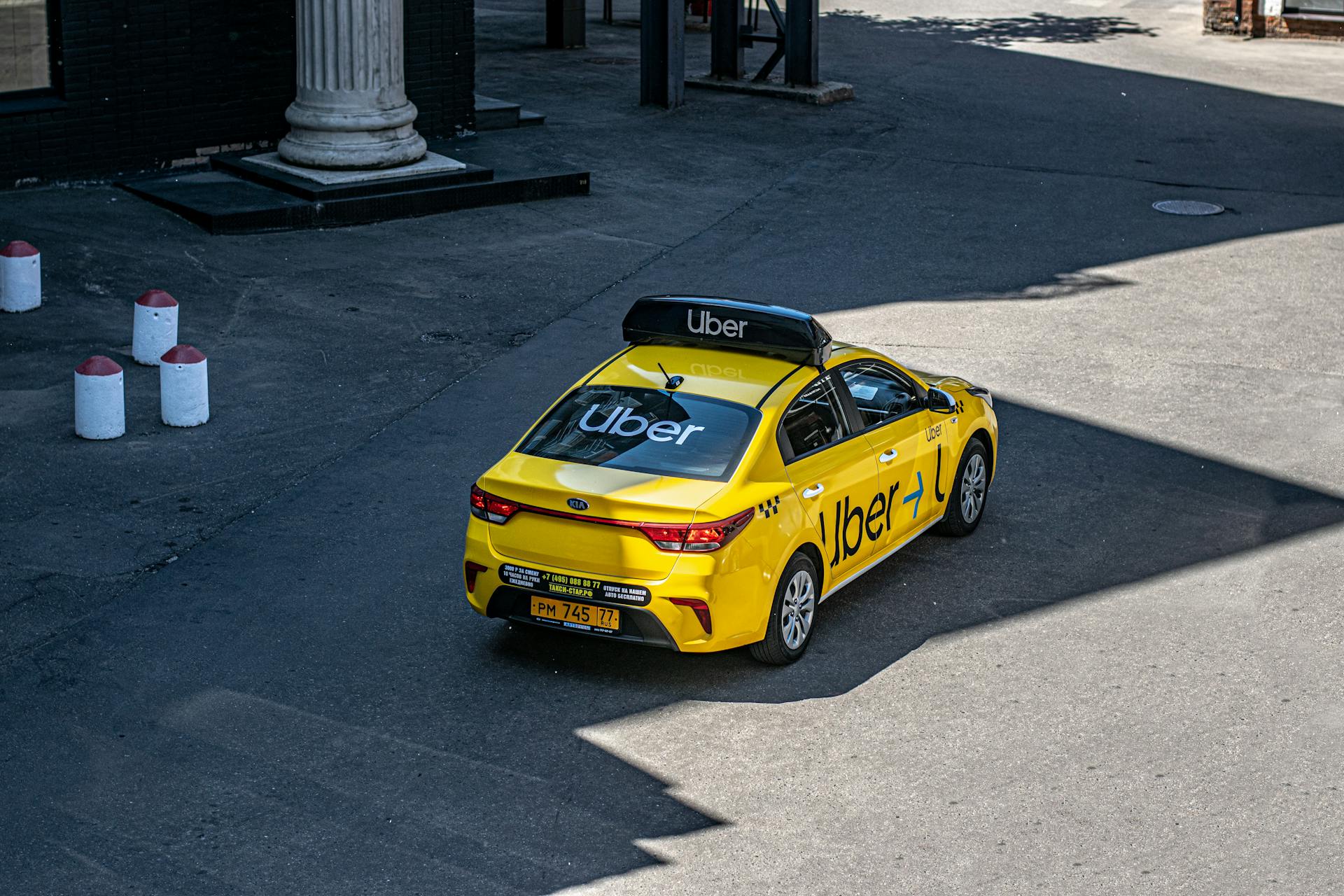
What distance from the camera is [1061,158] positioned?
916 inches

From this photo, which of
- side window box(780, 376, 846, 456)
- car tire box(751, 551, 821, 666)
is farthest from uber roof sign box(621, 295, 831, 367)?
car tire box(751, 551, 821, 666)

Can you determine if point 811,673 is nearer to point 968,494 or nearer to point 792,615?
point 792,615

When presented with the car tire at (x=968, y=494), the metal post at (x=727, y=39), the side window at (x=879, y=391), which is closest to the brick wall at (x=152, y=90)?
the metal post at (x=727, y=39)

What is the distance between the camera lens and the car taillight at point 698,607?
331 inches

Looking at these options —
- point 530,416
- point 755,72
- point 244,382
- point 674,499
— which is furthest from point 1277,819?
point 755,72

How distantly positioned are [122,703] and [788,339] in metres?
4.20

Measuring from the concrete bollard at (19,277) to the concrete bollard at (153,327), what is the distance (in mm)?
1731

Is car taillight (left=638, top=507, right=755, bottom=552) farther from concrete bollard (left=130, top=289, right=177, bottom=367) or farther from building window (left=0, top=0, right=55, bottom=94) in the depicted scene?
building window (left=0, top=0, right=55, bottom=94)

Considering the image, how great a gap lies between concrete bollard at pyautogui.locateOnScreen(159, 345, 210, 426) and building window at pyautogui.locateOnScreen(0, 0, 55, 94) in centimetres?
793

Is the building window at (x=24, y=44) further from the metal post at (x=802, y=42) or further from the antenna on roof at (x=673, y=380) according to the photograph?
the antenna on roof at (x=673, y=380)

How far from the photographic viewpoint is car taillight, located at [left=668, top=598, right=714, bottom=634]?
8.41 metres

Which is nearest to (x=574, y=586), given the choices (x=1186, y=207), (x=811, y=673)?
(x=811, y=673)

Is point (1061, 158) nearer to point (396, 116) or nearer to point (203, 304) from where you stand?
point (396, 116)

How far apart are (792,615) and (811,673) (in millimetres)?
344
